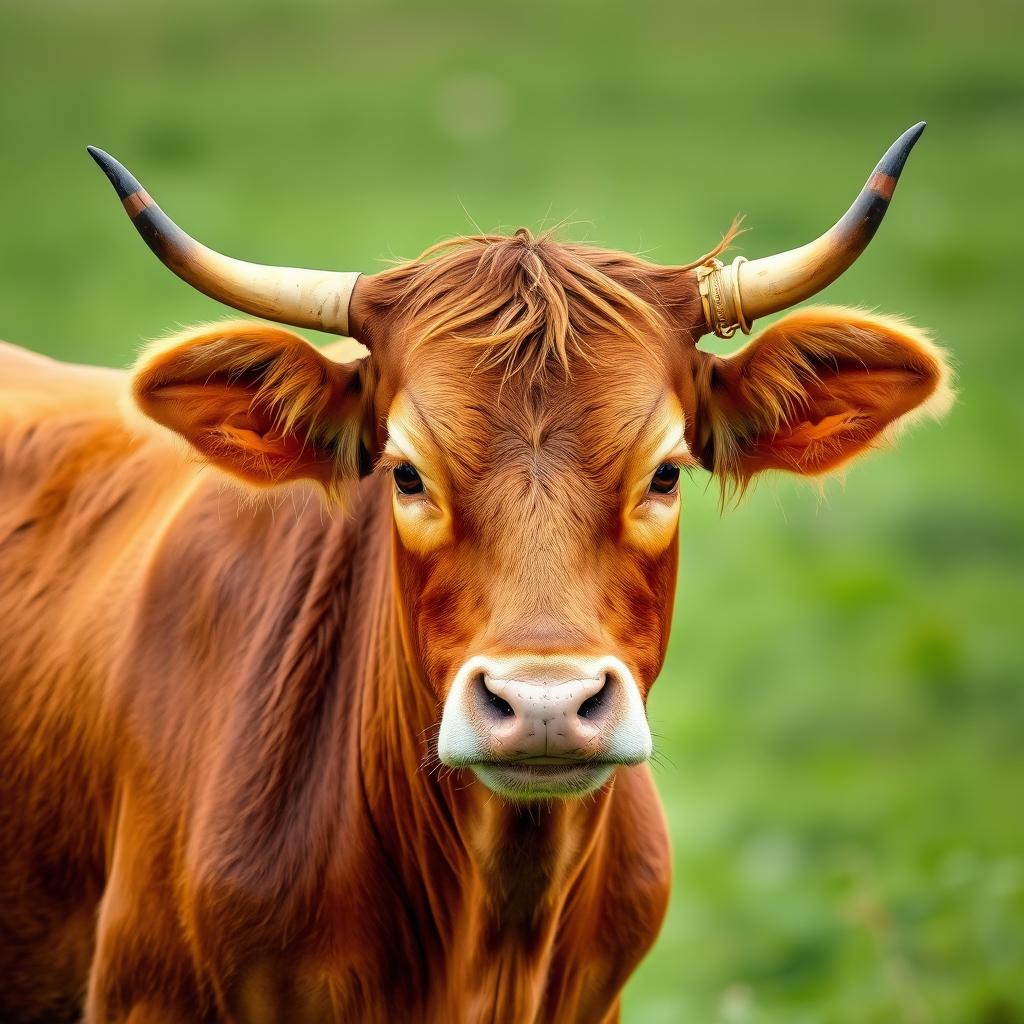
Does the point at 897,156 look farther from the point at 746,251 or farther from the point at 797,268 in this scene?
the point at 746,251

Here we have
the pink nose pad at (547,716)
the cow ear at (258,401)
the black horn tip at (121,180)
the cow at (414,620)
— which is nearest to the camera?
the pink nose pad at (547,716)

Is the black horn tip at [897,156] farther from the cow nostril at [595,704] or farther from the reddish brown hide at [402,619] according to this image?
the cow nostril at [595,704]

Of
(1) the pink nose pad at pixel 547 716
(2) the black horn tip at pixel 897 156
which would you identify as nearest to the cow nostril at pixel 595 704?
(1) the pink nose pad at pixel 547 716

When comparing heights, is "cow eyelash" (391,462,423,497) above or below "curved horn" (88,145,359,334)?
below

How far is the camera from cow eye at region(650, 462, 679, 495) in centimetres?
365

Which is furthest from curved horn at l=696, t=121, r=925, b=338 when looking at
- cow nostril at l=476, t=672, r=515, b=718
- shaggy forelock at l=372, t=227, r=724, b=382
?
cow nostril at l=476, t=672, r=515, b=718

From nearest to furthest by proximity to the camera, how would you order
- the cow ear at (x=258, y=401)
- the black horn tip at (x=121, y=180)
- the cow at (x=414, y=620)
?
the cow at (x=414, y=620) < the black horn tip at (x=121, y=180) < the cow ear at (x=258, y=401)

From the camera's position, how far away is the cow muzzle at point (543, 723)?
3.18 meters

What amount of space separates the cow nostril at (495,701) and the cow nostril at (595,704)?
0.14 metres

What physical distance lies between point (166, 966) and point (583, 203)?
34.0 ft

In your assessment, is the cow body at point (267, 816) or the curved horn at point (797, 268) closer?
the curved horn at point (797, 268)

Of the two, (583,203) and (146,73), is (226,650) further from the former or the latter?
(146,73)

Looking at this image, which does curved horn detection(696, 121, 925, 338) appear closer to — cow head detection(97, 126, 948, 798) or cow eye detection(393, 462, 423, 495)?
cow head detection(97, 126, 948, 798)

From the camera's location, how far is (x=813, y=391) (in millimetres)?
4023
